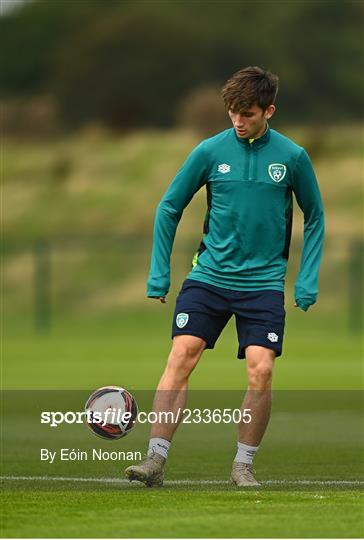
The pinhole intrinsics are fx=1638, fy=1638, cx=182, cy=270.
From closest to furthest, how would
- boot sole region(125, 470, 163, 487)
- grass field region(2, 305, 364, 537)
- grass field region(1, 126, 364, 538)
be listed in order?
grass field region(2, 305, 364, 537)
grass field region(1, 126, 364, 538)
boot sole region(125, 470, 163, 487)

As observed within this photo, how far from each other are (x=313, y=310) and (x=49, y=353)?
11.1 m

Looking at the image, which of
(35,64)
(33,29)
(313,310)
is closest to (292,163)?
(313,310)

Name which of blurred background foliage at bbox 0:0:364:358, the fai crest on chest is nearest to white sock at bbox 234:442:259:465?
the fai crest on chest

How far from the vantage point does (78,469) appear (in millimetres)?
10938

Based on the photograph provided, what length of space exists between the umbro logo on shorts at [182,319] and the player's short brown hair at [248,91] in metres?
1.23

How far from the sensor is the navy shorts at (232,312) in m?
9.55

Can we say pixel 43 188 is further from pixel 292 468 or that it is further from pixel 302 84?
pixel 292 468

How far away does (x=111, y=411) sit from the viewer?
10016mm

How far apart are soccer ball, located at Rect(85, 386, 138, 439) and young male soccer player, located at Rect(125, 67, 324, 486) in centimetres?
49

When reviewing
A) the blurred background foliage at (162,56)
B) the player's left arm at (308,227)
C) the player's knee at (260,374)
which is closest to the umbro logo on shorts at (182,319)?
the player's knee at (260,374)

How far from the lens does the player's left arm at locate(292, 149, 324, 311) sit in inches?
380

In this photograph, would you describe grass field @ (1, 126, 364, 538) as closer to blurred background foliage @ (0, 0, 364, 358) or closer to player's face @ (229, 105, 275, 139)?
blurred background foliage @ (0, 0, 364, 358)

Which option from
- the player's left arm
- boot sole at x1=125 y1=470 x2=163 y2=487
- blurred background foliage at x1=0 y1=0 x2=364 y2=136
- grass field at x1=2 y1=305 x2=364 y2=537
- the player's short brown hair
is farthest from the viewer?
blurred background foliage at x1=0 y1=0 x2=364 y2=136

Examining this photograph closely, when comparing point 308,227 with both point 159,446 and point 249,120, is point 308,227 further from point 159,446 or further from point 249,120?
point 159,446
